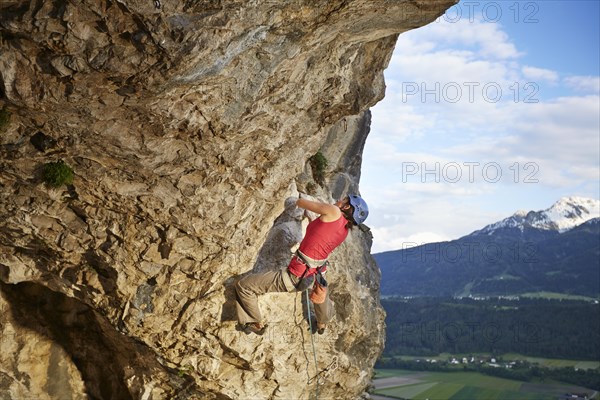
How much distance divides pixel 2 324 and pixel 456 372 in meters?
109

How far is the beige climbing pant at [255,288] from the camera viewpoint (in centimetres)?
1316

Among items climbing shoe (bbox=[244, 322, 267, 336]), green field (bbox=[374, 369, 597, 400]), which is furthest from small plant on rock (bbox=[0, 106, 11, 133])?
green field (bbox=[374, 369, 597, 400])

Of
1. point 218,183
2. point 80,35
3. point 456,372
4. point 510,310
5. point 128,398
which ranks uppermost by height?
point 80,35

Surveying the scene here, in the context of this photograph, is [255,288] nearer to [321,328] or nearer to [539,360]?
[321,328]

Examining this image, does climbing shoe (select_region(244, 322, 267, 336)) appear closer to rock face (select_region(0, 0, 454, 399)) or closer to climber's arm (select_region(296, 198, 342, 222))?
rock face (select_region(0, 0, 454, 399))

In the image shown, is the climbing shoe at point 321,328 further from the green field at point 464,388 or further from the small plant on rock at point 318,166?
the green field at point 464,388

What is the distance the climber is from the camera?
12.7m

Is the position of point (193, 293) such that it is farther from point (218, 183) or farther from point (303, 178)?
point (303, 178)

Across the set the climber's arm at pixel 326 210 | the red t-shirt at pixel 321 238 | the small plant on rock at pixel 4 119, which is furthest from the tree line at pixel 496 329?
the small plant on rock at pixel 4 119

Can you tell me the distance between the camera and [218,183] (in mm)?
11906

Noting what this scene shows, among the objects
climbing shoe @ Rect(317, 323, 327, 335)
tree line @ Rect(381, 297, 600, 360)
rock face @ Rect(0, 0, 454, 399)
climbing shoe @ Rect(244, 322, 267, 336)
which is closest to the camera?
rock face @ Rect(0, 0, 454, 399)

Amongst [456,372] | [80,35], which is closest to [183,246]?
[80,35]

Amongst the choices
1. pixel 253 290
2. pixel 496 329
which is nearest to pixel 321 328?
pixel 253 290

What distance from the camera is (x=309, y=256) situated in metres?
12.9
